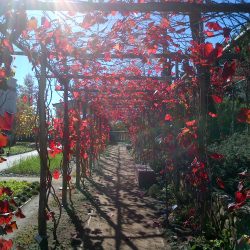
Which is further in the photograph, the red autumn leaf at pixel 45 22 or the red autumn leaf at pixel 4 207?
the red autumn leaf at pixel 45 22

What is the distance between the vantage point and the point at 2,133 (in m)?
3.18

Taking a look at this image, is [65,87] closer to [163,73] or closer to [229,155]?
[163,73]

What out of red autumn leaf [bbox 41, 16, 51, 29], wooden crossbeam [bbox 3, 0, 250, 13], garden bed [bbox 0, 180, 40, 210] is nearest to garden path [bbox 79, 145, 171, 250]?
garden bed [bbox 0, 180, 40, 210]

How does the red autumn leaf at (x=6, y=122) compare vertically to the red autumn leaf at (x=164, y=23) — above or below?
below

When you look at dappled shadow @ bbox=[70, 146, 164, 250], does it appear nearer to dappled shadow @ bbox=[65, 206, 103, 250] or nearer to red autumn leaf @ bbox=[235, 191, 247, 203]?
dappled shadow @ bbox=[65, 206, 103, 250]

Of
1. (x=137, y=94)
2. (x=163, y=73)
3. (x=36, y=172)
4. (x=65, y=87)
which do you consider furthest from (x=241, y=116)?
(x=36, y=172)

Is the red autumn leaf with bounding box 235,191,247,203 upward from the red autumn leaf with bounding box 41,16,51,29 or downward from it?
downward

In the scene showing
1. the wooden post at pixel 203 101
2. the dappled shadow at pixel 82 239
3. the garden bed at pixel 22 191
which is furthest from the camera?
the garden bed at pixel 22 191

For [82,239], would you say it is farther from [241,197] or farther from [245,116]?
[245,116]

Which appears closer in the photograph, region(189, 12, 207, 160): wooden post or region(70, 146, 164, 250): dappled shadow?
region(189, 12, 207, 160): wooden post

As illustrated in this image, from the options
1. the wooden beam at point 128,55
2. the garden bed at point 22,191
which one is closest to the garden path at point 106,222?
the garden bed at point 22,191

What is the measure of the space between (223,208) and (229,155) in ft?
9.10

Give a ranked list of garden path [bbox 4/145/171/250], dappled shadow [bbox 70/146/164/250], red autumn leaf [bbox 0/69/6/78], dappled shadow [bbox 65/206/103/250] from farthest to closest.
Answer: dappled shadow [bbox 70/146/164/250]
garden path [bbox 4/145/171/250]
dappled shadow [bbox 65/206/103/250]
red autumn leaf [bbox 0/69/6/78]

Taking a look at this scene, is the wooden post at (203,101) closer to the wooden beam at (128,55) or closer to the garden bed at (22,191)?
the wooden beam at (128,55)
